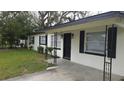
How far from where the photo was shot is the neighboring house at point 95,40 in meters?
5.45

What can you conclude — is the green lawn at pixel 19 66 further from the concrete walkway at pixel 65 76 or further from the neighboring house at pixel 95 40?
the neighboring house at pixel 95 40

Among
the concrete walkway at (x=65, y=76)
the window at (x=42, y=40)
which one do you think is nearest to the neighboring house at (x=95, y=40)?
the concrete walkway at (x=65, y=76)

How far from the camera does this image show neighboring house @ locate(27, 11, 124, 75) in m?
5.45

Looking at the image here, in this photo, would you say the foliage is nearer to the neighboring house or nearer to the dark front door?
the neighboring house

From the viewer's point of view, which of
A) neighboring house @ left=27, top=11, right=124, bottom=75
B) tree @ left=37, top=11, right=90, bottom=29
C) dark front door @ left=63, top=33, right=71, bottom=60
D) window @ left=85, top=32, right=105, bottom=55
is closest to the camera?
neighboring house @ left=27, top=11, right=124, bottom=75

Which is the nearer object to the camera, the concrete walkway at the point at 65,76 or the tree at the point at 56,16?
the concrete walkway at the point at 65,76

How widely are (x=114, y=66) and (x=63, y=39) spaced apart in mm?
5536

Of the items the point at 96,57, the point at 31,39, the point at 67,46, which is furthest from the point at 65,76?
the point at 31,39

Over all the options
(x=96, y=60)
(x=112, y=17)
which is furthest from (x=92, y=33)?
(x=112, y=17)

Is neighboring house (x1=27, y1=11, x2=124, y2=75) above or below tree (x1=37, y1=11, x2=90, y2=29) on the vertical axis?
below

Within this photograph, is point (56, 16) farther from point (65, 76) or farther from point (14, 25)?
point (65, 76)

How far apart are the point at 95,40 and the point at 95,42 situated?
0.12 metres

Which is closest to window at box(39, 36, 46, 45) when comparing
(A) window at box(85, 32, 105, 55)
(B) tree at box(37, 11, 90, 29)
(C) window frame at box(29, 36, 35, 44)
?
(C) window frame at box(29, 36, 35, 44)

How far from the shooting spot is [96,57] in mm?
7707
